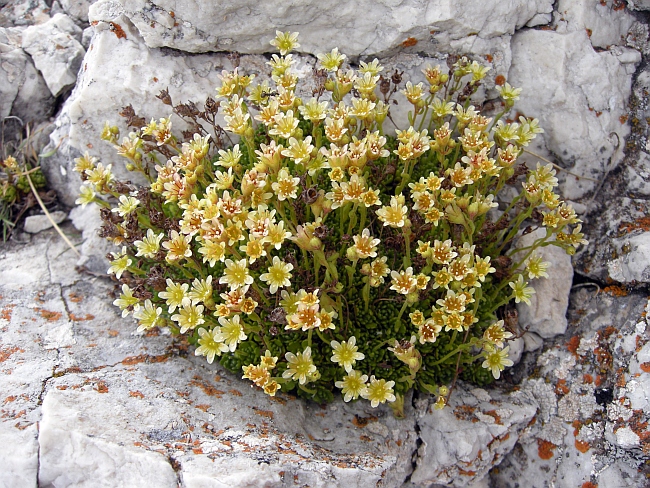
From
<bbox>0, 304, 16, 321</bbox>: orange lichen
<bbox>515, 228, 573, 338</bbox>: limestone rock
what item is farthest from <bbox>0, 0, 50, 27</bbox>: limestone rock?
<bbox>515, 228, 573, 338</bbox>: limestone rock

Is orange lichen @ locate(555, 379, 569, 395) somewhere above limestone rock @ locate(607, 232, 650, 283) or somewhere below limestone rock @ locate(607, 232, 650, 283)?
below

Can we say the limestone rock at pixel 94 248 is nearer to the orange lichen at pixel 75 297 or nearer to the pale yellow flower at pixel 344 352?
the orange lichen at pixel 75 297

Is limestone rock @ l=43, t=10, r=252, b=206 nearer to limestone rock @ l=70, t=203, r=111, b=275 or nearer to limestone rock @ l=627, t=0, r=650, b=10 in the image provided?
limestone rock @ l=70, t=203, r=111, b=275

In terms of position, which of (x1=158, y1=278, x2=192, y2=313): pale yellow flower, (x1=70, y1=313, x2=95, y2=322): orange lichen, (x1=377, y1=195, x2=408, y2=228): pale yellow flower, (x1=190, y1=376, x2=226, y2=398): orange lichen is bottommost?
(x1=190, y1=376, x2=226, y2=398): orange lichen

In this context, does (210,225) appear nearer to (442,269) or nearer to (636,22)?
(442,269)

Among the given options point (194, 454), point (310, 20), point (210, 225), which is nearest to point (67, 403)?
point (194, 454)
